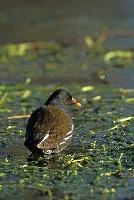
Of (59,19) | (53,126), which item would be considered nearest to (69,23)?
(59,19)

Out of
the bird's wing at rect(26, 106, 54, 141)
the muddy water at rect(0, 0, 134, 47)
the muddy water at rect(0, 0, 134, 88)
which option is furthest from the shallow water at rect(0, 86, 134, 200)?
the muddy water at rect(0, 0, 134, 47)

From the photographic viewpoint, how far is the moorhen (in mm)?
7543

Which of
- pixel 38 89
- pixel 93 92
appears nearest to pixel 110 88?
pixel 93 92

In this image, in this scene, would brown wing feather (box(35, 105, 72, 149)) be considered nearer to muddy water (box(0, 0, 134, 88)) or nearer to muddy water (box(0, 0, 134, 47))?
muddy water (box(0, 0, 134, 88))

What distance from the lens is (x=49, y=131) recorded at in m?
7.73

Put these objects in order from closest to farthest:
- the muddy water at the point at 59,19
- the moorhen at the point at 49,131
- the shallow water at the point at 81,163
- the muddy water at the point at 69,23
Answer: the shallow water at the point at 81,163 → the moorhen at the point at 49,131 → the muddy water at the point at 69,23 → the muddy water at the point at 59,19

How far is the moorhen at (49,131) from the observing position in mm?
7543

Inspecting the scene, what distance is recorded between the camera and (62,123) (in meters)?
8.09

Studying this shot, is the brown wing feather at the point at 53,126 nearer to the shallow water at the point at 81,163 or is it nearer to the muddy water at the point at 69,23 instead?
the shallow water at the point at 81,163

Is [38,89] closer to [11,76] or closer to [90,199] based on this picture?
[11,76]

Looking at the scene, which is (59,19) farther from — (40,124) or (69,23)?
(40,124)

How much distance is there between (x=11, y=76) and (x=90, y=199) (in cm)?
678

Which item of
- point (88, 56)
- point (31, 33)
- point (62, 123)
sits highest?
point (31, 33)

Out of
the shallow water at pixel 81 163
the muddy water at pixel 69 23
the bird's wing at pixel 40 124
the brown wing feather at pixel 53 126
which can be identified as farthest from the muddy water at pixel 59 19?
the bird's wing at pixel 40 124
